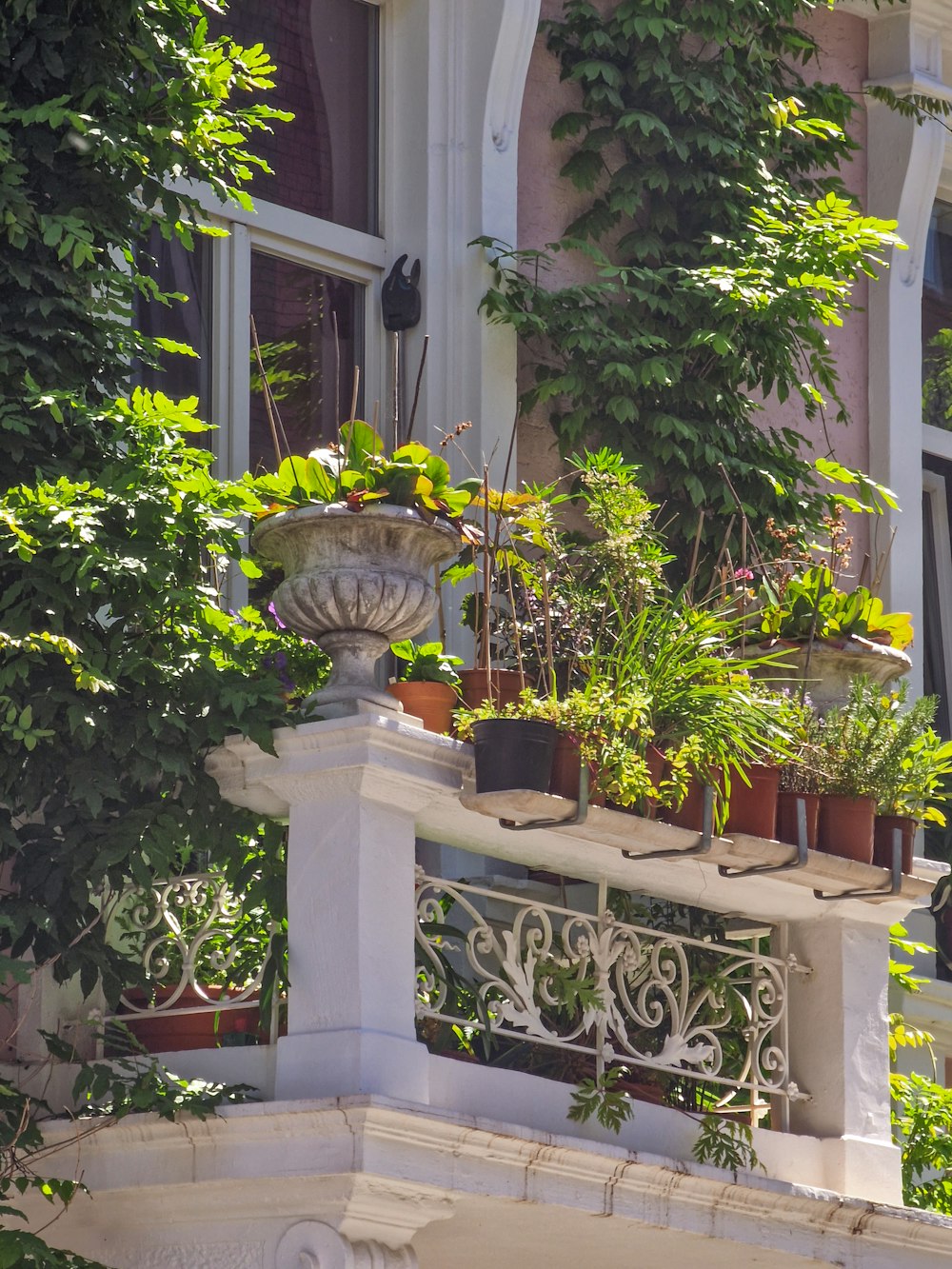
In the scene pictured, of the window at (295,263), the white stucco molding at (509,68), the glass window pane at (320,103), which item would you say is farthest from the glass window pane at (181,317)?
the white stucco molding at (509,68)

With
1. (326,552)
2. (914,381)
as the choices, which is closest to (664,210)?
(914,381)

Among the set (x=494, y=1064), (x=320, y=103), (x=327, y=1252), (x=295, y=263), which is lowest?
(x=327, y=1252)

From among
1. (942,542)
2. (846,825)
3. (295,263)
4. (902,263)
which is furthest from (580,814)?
(942,542)

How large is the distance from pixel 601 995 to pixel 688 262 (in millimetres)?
3281

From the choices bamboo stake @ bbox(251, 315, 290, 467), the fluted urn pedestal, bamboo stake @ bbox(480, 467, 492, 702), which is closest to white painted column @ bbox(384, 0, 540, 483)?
bamboo stake @ bbox(251, 315, 290, 467)

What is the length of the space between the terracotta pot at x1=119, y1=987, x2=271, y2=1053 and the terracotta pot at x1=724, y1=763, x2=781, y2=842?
127 cm

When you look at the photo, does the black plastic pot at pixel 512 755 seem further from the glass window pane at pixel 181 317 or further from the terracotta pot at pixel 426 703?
the glass window pane at pixel 181 317

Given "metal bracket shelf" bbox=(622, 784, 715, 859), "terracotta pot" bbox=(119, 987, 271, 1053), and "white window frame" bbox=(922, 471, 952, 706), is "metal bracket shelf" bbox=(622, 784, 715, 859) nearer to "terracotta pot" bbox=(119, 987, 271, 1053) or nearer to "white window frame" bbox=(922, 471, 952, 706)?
"terracotta pot" bbox=(119, 987, 271, 1053)

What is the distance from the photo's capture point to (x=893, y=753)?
6.38m

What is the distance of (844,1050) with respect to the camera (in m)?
6.34

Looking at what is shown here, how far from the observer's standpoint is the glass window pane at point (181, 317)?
740 cm

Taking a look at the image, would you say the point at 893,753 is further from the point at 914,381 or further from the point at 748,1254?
the point at 914,381

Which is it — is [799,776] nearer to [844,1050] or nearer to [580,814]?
[844,1050]

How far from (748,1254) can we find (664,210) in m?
3.76
